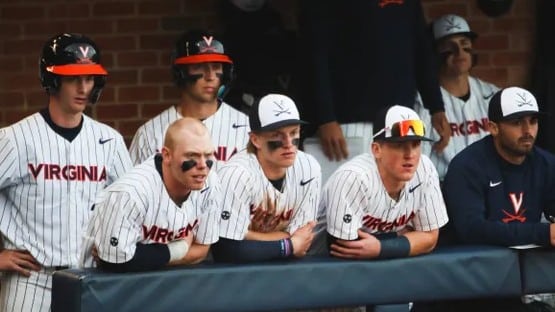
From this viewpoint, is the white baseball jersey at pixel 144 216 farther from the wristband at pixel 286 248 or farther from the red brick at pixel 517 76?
the red brick at pixel 517 76

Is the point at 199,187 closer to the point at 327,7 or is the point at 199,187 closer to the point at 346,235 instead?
the point at 346,235

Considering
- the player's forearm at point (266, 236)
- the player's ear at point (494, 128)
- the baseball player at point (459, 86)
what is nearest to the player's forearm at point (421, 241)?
the player's forearm at point (266, 236)

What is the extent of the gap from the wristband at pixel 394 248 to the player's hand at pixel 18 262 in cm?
142

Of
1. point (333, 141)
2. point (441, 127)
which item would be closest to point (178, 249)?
point (333, 141)

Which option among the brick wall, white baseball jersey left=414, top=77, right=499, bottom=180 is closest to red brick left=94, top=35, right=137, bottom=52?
the brick wall

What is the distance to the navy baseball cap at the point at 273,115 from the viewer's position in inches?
228

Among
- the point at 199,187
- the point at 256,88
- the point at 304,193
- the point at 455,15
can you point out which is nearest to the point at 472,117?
the point at 455,15

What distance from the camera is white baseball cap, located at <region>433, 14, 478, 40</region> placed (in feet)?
23.7

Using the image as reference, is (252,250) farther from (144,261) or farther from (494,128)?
(494,128)

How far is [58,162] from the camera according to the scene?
5879mm

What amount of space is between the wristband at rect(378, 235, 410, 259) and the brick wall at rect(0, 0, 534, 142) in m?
1.99

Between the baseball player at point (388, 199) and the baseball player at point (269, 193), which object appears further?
the baseball player at point (388, 199)

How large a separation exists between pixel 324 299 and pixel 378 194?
0.58m

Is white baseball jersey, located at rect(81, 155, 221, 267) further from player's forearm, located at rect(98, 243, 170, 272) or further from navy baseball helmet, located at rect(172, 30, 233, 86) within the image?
navy baseball helmet, located at rect(172, 30, 233, 86)
